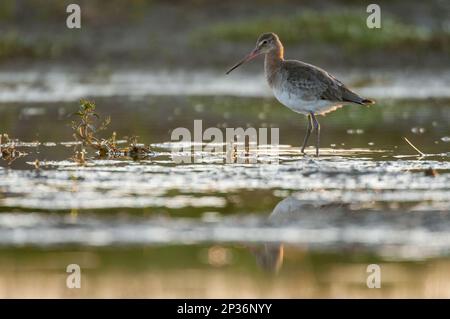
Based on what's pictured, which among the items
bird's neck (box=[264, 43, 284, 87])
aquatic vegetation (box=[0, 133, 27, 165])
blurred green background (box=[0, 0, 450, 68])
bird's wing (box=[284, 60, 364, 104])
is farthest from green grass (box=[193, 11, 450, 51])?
aquatic vegetation (box=[0, 133, 27, 165])

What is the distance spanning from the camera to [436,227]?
9508 mm

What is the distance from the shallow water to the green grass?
9.46 metres

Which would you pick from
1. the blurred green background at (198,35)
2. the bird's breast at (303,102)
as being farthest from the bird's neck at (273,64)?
the blurred green background at (198,35)

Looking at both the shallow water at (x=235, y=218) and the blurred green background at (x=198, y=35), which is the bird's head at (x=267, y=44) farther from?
the blurred green background at (x=198, y=35)

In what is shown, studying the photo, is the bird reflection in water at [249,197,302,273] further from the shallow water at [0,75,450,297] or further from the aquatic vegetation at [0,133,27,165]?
the aquatic vegetation at [0,133,27,165]

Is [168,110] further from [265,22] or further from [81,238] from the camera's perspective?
[81,238]

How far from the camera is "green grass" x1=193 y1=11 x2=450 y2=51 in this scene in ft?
84.0

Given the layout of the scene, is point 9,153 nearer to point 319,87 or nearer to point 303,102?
point 303,102

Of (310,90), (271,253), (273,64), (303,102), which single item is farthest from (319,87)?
(271,253)

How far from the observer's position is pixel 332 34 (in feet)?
85.0

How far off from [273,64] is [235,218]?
236 inches

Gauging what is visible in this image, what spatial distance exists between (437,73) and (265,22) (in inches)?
171

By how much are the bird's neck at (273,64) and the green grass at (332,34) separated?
9.67 m
